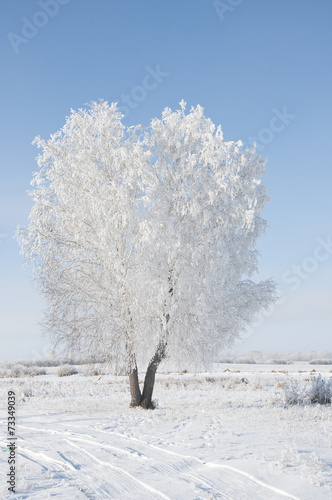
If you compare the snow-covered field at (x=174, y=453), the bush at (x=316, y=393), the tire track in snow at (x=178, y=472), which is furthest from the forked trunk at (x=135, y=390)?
the tire track in snow at (x=178, y=472)

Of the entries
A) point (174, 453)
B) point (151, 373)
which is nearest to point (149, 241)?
point (151, 373)

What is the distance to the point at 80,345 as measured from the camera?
14.4 m

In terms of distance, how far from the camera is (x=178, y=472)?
22.0 feet

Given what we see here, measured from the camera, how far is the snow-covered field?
588 centimetres

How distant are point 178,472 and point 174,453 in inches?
46.4

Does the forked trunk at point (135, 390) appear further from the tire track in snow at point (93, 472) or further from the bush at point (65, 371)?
the bush at point (65, 371)

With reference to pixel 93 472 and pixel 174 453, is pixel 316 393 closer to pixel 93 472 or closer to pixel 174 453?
pixel 174 453

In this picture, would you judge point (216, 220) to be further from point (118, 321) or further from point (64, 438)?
point (64, 438)

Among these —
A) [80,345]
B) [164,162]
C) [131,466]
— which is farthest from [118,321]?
[131,466]

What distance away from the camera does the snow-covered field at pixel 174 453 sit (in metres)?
5.88

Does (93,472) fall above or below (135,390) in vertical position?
below

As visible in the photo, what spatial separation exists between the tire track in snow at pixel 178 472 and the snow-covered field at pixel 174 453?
14mm

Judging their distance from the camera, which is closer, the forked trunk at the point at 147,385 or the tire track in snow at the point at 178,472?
the tire track in snow at the point at 178,472

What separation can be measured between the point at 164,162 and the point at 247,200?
2.92m
